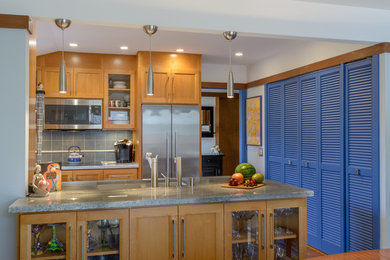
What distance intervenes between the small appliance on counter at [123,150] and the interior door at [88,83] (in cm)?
78

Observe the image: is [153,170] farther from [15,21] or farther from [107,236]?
[15,21]

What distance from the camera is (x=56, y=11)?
8.55ft

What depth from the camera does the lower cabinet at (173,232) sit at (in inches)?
92.0

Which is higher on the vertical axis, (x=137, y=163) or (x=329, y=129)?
(x=329, y=129)

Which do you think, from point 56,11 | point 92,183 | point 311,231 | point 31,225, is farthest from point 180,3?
point 311,231

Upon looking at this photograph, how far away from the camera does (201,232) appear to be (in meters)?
2.59

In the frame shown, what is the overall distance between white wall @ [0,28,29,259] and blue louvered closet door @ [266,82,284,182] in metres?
3.53

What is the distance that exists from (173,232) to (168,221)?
9cm

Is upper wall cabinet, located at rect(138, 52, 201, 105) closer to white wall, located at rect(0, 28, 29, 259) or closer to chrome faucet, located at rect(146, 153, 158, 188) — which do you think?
chrome faucet, located at rect(146, 153, 158, 188)

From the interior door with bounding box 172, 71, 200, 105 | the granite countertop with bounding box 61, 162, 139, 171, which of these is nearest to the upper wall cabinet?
the interior door with bounding box 172, 71, 200, 105

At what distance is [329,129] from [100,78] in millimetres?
3303

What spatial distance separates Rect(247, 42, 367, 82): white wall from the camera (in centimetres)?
388

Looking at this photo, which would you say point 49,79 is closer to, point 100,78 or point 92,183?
point 100,78

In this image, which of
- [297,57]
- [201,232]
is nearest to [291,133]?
[297,57]
